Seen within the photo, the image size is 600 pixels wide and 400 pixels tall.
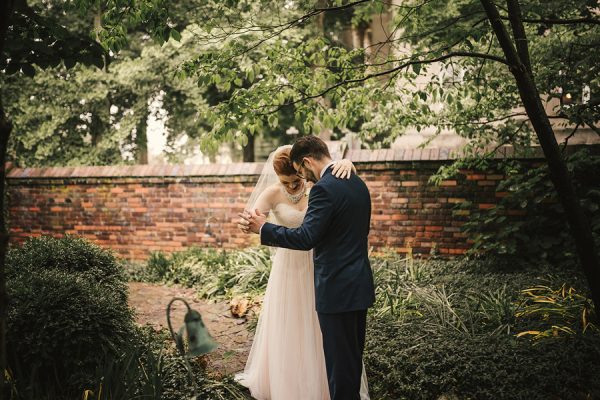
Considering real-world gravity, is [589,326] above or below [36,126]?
below

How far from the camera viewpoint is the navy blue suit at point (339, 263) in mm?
2699

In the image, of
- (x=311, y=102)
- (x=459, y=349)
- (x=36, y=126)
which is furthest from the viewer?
(x=36, y=126)

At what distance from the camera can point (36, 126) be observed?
12047 mm

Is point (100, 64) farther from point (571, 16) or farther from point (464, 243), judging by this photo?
point (464, 243)

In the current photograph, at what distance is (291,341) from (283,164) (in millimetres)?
→ 1387

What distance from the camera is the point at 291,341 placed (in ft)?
11.4

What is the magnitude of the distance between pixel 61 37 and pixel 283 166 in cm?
190

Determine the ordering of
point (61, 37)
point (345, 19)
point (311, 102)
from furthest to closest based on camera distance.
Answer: point (345, 19), point (311, 102), point (61, 37)

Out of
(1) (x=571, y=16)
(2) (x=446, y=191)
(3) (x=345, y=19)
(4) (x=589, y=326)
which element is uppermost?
(3) (x=345, y=19)

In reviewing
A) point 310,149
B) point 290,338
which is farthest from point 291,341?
point 310,149

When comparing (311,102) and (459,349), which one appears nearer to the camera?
(459,349)

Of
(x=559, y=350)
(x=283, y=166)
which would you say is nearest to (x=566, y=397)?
(x=559, y=350)

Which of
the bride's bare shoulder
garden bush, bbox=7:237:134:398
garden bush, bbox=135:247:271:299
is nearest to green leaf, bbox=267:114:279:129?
the bride's bare shoulder

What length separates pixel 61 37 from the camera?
3355 mm
